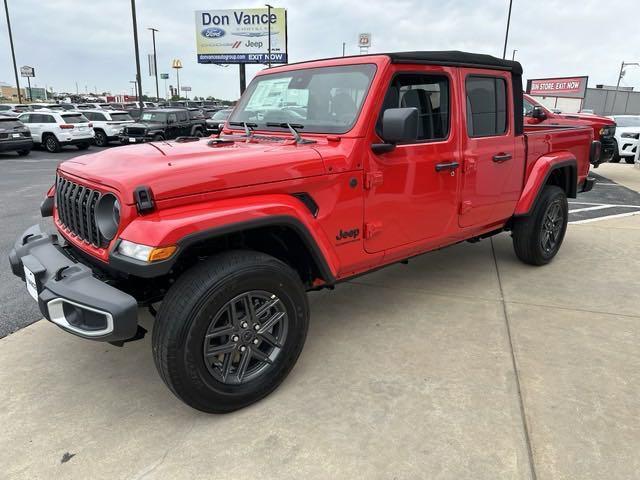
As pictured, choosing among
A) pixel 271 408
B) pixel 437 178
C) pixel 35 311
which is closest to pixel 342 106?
pixel 437 178

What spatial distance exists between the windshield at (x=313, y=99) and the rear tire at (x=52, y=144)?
647 inches

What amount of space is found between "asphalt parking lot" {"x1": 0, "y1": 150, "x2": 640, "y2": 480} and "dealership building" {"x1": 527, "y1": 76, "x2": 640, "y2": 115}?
3957cm

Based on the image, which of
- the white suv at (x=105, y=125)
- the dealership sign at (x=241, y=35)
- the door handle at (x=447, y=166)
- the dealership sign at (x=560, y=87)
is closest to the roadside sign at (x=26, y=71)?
the dealership sign at (x=241, y=35)

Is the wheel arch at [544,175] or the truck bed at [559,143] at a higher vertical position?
the truck bed at [559,143]

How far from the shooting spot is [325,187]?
276 centimetres

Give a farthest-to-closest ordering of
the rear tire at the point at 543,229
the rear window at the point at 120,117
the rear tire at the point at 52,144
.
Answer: the rear window at the point at 120,117 → the rear tire at the point at 52,144 → the rear tire at the point at 543,229

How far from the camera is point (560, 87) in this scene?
4100 centimetres

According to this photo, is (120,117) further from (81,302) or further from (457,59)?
(81,302)

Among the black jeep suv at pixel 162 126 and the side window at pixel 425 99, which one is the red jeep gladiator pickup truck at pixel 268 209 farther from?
the black jeep suv at pixel 162 126

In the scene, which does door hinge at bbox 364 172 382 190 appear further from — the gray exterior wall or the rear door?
the gray exterior wall

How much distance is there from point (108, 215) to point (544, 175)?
378 centimetres

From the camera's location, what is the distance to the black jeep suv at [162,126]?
698 inches

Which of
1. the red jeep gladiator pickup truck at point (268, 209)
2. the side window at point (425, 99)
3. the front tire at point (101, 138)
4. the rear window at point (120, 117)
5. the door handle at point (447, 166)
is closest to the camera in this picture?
the red jeep gladiator pickup truck at point (268, 209)

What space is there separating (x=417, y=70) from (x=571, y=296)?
7.87 feet
